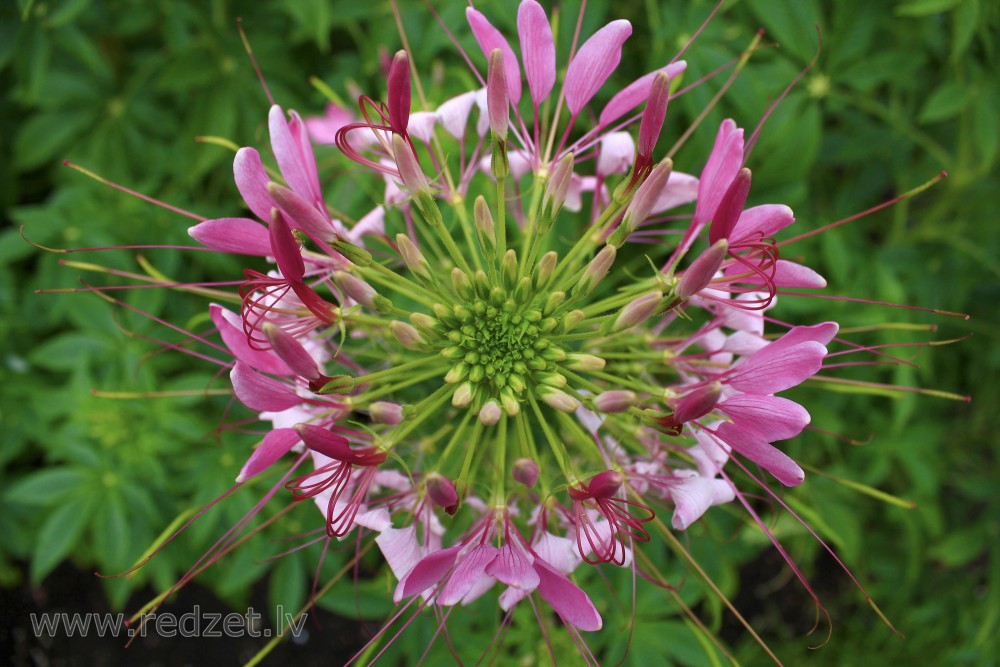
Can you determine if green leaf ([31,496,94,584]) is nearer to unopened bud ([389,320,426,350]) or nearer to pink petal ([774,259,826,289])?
unopened bud ([389,320,426,350])

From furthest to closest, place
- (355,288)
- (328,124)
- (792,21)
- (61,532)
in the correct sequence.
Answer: (61,532), (328,124), (792,21), (355,288)

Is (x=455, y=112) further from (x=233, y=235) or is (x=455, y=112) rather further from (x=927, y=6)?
(x=927, y=6)

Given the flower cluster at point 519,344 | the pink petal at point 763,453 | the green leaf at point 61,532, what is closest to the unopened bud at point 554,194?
the flower cluster at point 519,344

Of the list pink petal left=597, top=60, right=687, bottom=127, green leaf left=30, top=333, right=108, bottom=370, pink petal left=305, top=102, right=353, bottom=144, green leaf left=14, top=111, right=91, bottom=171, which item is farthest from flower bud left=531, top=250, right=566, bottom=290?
green leaf left=14, top=111, right=91, bottom=171

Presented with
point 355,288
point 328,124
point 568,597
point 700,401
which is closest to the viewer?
point 700,401

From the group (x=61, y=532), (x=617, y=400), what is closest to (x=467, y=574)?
(x=617, y=400)

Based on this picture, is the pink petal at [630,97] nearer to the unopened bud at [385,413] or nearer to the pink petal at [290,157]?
the pink petal at [290,157]
